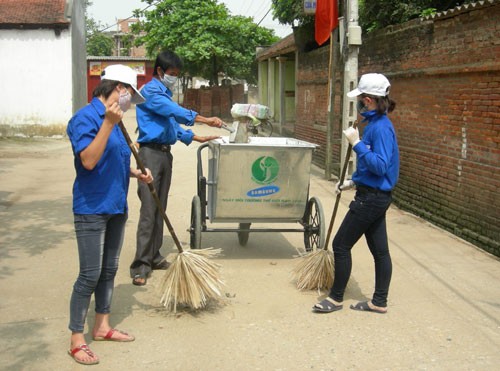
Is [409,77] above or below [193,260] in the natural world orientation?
above

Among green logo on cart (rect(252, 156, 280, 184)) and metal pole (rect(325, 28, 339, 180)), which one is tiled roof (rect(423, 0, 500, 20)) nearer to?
green logo on cart (rect(252, 156, 280, 184))

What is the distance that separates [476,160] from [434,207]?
121cm

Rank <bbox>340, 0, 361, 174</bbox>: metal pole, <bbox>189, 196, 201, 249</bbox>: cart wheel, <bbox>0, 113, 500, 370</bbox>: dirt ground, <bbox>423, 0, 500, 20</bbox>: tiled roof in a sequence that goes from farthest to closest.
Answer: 1. <bbox>340, 0, 361, 174</bbox>: metal pole
2. <bbox>423, 0, 500, 20</bbox>: tiled roof
3. <bbox>189, 196, 201, 249</bbox>: cart wheel
4. <bbox>0, 113, 500, 370</bbox>: dirt ground

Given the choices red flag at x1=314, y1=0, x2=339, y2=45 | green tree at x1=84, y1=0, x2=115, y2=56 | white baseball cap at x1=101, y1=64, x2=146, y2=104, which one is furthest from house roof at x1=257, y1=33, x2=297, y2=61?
green tree at x1=84, y1=0, x2=115, y2=56

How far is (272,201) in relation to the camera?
5984 millimetres

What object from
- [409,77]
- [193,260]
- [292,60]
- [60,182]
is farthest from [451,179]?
[292,60]

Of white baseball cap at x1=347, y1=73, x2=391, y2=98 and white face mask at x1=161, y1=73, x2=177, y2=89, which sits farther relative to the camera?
white face mask at x1=161, y1=73, x2=177, y2=89

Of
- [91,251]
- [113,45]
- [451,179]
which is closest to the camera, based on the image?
[91,251]

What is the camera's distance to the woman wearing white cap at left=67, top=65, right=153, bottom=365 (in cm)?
364

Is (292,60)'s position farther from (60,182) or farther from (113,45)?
(113,45)

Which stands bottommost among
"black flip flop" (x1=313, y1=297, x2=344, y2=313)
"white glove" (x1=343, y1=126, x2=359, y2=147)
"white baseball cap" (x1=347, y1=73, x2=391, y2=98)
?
"black flip flop" (x1=313, y1=297, x2=344, y2=313)

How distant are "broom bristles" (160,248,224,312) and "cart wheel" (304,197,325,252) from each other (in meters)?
1.53

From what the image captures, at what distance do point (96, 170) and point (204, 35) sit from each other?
27.0 metres

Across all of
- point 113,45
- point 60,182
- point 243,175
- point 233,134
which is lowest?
point 60,182
